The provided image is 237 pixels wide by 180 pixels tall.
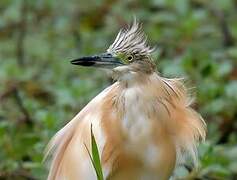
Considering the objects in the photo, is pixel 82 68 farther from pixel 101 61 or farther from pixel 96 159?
pixel 96 159

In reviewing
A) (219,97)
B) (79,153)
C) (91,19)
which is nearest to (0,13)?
(91,19)

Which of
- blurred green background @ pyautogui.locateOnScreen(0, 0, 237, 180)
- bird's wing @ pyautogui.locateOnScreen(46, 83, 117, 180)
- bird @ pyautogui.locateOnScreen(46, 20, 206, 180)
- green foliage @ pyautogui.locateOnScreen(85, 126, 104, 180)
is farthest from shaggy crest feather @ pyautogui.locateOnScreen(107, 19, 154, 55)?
blurred green background @ pyautogui.locateOnScreen(0, 0, 237, 180)

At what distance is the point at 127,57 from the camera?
460cm

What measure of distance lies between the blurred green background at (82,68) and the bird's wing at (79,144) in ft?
2.52

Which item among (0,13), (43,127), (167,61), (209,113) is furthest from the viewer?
(0,13)

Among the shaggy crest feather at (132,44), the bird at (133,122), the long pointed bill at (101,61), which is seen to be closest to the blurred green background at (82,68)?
the bird at (133,122)

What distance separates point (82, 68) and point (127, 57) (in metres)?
3.35

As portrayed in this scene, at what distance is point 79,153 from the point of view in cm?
479

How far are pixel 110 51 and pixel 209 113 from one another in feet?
7.57

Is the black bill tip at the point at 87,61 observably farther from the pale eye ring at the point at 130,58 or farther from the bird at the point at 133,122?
the pale eye ring at the point at 130,58

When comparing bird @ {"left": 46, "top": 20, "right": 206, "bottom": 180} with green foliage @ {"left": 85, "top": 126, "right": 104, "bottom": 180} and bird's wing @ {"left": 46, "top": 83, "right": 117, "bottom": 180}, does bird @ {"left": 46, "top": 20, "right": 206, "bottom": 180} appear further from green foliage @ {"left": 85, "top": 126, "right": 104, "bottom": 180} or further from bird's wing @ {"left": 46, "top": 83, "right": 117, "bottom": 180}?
green foliage @ {"left": 85, "top": 126, "right": 104, "bottom": 180}

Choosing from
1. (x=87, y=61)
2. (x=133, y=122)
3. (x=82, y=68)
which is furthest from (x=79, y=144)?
(x=82, y=68)

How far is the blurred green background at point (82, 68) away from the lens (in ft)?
19.6

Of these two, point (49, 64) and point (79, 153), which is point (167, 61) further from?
point (79, 153)
